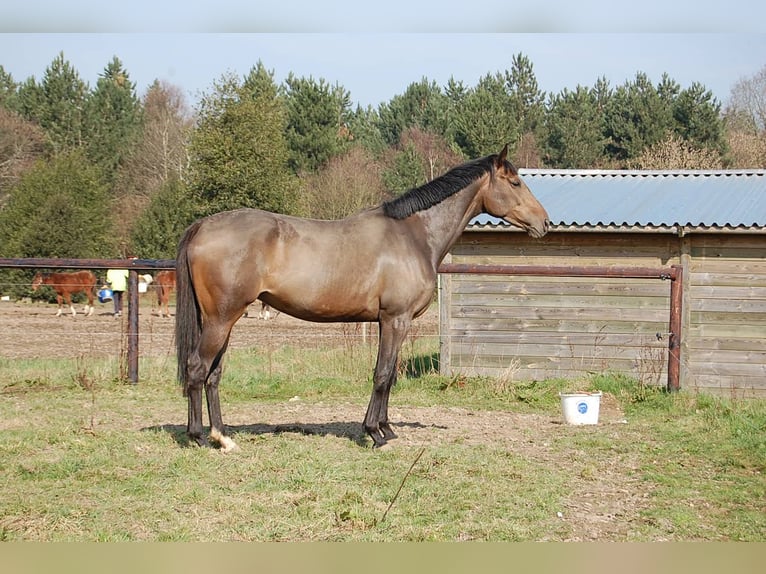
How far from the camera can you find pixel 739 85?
3369 cm

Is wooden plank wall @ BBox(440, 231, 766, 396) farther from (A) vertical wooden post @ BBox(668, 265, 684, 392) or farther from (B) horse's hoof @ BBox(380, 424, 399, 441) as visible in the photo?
(B) horse's hoof @ BBox(380, 424, 399, 441)

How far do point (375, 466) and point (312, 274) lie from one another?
1.55m

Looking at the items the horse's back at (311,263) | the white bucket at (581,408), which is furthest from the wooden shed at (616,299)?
the horse's back at (311,263)

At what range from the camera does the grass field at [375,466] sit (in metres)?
4.32

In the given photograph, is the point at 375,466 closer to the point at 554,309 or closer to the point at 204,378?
the point at 204,378

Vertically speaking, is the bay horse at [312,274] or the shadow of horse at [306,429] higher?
the bay horse at [312,274]

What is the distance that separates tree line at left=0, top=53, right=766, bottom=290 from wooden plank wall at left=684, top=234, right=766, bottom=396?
1780cm

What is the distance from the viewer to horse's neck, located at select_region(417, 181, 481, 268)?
6.60 m

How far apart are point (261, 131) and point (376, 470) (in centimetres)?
2238

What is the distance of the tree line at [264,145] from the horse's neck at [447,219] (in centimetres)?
2011

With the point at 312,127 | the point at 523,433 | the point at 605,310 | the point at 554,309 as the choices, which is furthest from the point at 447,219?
the point at 312,127

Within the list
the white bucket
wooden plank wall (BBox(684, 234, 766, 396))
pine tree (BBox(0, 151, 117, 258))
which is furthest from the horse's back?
pine tree (BBox(0, 151, 117, 258))

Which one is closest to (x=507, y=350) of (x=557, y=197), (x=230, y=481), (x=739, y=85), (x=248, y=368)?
(x=557, y=197)

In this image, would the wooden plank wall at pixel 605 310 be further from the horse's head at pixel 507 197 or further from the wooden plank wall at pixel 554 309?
the horse's head at pixel 507 197
